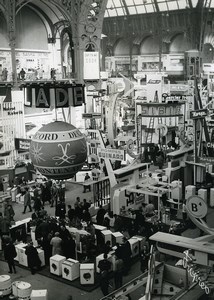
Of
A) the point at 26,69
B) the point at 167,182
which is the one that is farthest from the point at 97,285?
the point at 26,69


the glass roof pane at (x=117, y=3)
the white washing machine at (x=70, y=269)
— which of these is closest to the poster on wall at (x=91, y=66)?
the glass roof pane at (x=117, y=3)

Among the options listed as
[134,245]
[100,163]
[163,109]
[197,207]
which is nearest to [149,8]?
[163,109]

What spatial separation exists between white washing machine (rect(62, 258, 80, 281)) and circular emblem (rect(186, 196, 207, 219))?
4901 mm

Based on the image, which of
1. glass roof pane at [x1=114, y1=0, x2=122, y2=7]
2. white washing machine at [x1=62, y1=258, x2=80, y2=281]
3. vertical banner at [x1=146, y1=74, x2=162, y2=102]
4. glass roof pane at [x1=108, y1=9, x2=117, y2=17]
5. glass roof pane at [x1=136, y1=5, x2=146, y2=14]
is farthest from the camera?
glass roof pane at [x1=108, y1=9, x2=117, y2=17]

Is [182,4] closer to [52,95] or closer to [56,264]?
[56,264]

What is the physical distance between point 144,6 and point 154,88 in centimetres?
1494

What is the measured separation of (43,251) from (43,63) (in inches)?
699

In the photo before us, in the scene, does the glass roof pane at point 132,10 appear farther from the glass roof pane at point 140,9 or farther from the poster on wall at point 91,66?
the poster on wall at point 91,66

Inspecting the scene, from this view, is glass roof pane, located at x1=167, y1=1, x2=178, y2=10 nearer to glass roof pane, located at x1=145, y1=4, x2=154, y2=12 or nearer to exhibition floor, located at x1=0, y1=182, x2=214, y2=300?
glass roof pane, located at x1=145, y1=4, x2=154, y2=12

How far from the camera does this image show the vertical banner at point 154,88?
94.5 feet

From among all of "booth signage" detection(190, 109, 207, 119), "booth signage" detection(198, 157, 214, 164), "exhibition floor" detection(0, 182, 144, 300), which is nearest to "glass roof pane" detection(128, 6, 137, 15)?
Answer: "booth signage" detection(190, 109, 207, 119)

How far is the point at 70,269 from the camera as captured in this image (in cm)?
1133

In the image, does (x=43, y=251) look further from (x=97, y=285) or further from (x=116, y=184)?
(x=116, y=184)

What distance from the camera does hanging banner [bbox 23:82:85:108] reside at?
9.02 meters
